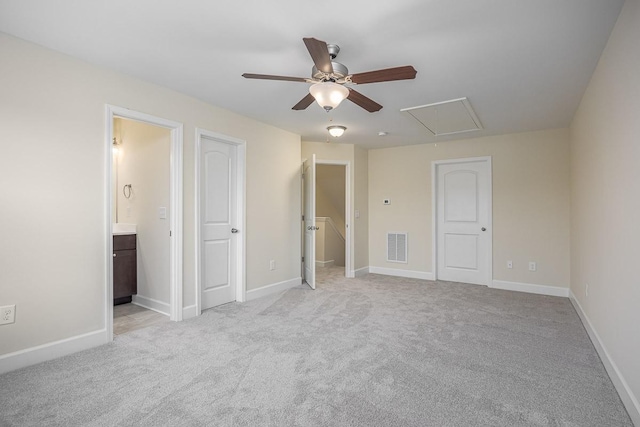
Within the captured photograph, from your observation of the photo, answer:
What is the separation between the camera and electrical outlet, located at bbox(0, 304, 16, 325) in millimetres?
2258

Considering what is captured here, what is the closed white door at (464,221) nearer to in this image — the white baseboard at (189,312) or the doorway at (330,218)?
the doorway at (330,218)

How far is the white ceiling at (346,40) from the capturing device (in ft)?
6.41

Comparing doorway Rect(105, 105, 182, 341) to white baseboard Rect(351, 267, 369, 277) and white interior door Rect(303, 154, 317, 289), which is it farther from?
white baseboard Rect(351, 267, 369, 277)

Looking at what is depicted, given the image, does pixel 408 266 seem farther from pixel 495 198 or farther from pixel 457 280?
pixel 495 198

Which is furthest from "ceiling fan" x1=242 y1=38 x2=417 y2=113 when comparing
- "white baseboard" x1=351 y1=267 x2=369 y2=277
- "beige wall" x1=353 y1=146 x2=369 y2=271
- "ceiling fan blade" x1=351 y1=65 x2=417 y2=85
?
"white baseboard" x1=351 y1=267 x2=369 y2=277

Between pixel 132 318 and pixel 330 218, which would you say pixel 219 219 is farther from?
pixel 330 218

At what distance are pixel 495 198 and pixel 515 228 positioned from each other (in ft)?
A: 1.69

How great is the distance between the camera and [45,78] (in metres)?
2.45

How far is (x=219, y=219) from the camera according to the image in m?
3.95

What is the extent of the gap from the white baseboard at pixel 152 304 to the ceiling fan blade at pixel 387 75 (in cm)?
299

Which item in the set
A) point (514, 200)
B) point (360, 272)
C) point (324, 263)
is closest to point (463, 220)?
point (514, 200)

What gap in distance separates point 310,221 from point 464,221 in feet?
8.18

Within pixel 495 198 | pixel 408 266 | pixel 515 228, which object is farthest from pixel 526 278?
pixel 408 266

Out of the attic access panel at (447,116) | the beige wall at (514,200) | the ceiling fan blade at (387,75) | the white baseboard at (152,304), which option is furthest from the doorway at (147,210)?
the beige wall at (514,200)
